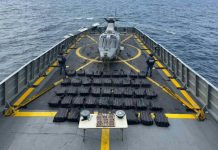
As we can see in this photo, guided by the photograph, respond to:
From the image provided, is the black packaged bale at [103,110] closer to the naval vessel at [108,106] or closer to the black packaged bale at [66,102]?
the naval vessel at [108,106]

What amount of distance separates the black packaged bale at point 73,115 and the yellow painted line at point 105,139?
153 cm

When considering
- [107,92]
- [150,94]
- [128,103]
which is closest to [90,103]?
[107,92]

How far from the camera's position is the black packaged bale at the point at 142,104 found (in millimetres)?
10867

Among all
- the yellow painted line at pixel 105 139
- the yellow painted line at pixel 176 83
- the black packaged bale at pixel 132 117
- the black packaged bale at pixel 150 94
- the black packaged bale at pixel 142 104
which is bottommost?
the yellow painted line at pixel 105 139

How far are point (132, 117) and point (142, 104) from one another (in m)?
1.40

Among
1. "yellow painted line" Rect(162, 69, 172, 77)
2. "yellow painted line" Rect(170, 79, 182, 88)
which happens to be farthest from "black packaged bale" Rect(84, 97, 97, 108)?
"yellow painted line" Rect(162, 69, 172, 77)

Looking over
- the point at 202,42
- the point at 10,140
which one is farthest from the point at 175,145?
the point at 202,42

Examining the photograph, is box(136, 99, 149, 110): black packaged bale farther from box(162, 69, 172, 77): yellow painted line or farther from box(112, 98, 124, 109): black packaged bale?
box(162, 69, 172, 77): yellow painted line

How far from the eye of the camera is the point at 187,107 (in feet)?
36.8

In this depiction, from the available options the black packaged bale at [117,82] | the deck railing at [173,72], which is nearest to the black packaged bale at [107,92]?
the black packaged bale at [117,82]

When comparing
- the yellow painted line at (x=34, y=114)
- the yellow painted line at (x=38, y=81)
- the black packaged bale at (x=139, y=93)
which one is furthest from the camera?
the yellow painted line at (x=38, y=81)

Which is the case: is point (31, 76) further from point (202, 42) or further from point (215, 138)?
point (202, 42)

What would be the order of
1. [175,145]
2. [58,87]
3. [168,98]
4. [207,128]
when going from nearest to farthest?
[175,145] → [207,128] → [168,98] → [58,87]

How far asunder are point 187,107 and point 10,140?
360 inches
